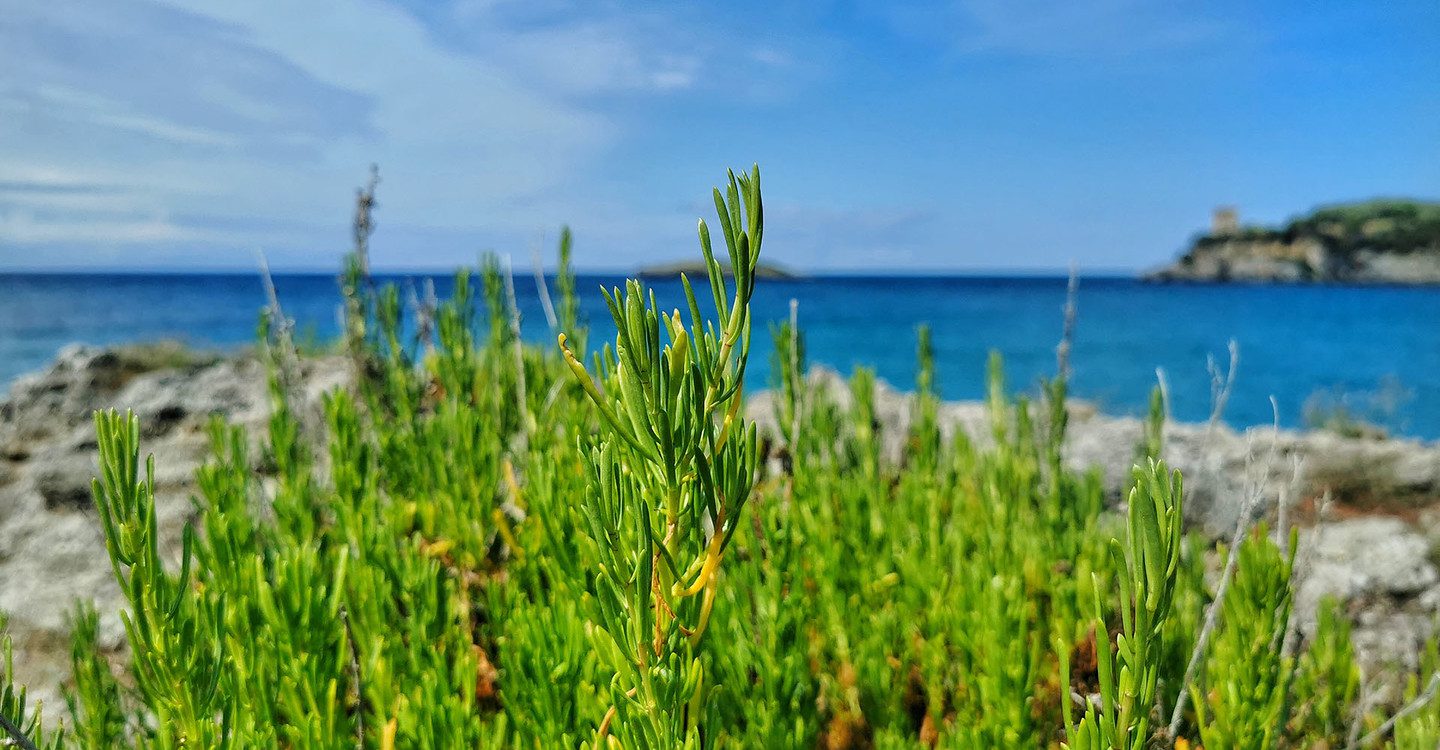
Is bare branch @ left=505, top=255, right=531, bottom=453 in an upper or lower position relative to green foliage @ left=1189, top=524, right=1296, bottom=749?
upper

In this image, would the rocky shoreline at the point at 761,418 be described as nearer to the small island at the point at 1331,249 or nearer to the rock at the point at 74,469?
the rock at the point at 74,469

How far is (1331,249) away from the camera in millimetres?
59688

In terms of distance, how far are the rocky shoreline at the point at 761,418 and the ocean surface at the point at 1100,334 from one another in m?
1.34

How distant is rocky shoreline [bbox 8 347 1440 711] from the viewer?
2289mm

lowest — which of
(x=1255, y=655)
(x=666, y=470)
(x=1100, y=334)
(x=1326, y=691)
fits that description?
(x=1100, y=334)

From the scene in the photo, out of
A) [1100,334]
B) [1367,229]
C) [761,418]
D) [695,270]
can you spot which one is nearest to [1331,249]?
[1367,229]

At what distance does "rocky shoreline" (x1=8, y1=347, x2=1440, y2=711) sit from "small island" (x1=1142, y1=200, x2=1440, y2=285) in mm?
65207

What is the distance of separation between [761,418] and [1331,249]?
228 feet

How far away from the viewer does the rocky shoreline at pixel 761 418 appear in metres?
2.29

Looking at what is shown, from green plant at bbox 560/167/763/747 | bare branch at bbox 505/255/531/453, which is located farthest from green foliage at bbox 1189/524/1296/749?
bare branch at bbox 505/255/531/453

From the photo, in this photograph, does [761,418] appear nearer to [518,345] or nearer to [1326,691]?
[518,345]

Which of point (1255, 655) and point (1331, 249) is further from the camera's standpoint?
point (1331, 249)

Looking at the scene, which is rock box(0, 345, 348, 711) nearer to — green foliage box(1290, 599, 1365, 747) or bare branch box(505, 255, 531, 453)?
bare branch box(505, 255, 531, 453)

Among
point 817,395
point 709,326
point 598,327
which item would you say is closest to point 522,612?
point 709,326
